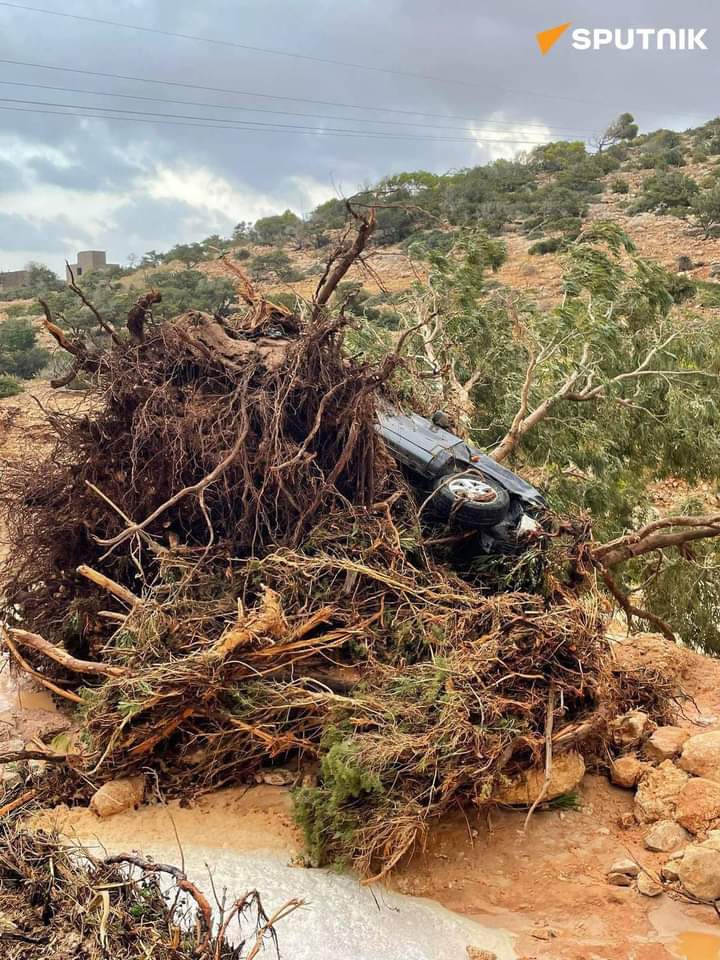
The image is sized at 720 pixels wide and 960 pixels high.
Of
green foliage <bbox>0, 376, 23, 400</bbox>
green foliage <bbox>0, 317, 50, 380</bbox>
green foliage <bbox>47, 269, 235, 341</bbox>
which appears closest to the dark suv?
green foliage <bbox>47, 269, 235, 341</bbox>

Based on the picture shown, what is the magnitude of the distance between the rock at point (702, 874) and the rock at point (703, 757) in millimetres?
807

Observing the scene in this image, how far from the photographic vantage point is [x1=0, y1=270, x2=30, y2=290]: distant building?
37812mm

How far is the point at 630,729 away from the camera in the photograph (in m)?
5.82

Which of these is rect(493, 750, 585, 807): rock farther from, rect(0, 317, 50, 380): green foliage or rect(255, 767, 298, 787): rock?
rect(0, 317, 50, 380): green foliage

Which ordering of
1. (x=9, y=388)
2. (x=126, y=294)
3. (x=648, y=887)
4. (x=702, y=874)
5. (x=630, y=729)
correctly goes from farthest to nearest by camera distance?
(x=126, y=294), (x=9, y=388), (x=630, y=729), (x=648, y=887), (x=702, y=874)

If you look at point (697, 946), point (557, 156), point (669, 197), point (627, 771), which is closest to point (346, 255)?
point (627, 771)

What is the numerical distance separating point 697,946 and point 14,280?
129 feet

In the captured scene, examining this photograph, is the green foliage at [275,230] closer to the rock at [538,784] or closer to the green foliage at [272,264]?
the green foliage at [272,264]

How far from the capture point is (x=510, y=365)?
10836 mm

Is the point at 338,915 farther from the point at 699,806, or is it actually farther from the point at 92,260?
the point at 92,260

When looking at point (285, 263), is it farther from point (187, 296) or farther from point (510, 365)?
point (510, 365)

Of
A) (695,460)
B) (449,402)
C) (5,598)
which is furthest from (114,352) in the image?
(695,460)

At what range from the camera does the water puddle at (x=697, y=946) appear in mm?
4117

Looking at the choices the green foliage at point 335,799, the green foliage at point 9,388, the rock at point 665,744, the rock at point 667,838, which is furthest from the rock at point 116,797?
the green foliage at point 9,388
